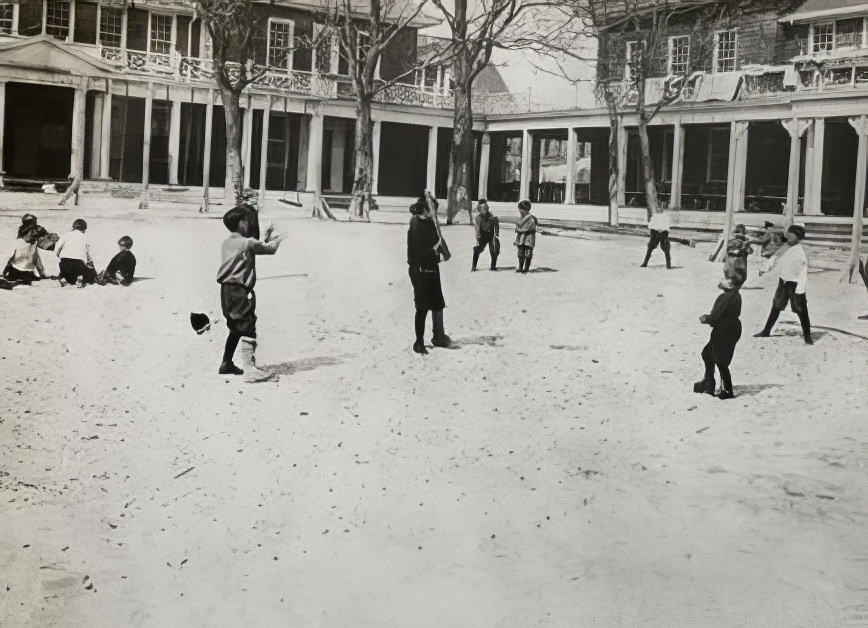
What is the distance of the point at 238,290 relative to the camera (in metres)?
4.55

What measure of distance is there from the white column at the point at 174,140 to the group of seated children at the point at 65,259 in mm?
621

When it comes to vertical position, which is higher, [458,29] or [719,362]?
[458,29]

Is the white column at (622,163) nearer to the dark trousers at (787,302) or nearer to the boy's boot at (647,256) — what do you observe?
the boy's boot at (647,256)

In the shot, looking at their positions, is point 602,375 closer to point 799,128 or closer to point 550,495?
point 550,495

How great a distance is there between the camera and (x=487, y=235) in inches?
234

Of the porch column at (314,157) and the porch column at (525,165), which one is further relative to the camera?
the porch column at (525,165)

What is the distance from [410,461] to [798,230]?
2.12 meters

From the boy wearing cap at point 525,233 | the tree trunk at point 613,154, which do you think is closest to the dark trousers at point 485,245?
the boy wearing cap at point 525,233

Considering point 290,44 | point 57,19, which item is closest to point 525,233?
point 290,44

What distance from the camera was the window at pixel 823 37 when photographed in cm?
450

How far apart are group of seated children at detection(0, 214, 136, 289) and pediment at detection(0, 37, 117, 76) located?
0.77 metres

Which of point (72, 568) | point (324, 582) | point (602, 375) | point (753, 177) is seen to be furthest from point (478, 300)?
point (72, 568)

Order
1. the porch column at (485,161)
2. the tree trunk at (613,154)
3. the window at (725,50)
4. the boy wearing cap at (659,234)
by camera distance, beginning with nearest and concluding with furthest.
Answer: the window at (725,50) → the boy wearing cap at (659,234) → the tree trunk at (613,154) → the porch column at (485,161)

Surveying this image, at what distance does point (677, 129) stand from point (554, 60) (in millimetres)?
807
